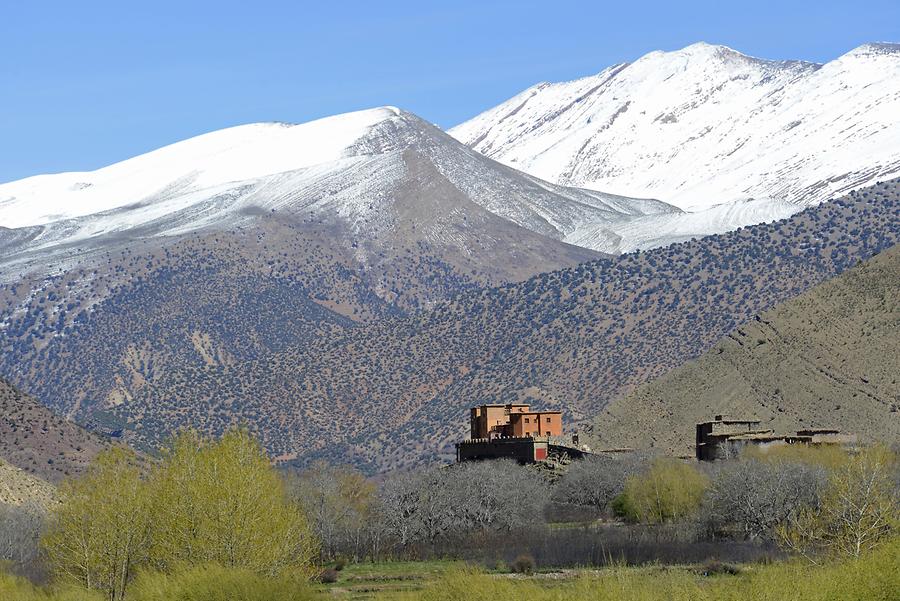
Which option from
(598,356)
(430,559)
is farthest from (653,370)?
(430,559)

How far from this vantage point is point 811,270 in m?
152

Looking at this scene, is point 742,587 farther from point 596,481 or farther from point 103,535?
point 596,481

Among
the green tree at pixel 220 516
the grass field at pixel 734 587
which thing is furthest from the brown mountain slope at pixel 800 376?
the grass field at pixel 734 587

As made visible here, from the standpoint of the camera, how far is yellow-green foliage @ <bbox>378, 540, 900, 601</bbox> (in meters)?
36.7

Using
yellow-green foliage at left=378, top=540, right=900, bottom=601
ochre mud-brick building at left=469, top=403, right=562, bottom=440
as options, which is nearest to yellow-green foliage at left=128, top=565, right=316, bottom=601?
yellow-green foliage at left=378, top=540, right=900, bottom=601

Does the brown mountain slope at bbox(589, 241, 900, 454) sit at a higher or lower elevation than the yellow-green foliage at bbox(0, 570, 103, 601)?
higher

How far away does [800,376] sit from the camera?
99875 millimetres

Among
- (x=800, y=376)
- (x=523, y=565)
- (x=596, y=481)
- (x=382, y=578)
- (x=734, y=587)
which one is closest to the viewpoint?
(x=734, y=587)

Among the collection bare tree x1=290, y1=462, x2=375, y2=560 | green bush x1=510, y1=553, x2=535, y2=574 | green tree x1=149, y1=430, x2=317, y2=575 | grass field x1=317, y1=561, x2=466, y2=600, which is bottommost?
grass field x1=317, y1=561, x2=466, y2=600

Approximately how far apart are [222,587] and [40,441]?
220 feet

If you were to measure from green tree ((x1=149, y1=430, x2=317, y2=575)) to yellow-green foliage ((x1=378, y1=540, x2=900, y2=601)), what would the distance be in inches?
350

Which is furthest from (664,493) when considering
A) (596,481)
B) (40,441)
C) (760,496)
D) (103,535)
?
(40,441)

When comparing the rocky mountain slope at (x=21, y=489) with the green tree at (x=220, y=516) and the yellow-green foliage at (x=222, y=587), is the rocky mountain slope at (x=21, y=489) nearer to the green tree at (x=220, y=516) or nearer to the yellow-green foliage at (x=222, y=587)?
the green tree at (x=220, y=516)

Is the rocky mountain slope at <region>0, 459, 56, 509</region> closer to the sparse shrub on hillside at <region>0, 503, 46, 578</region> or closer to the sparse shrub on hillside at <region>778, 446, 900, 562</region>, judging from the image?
the sparse shrub on hillside at <region>0, 503, 46, 578</region>
